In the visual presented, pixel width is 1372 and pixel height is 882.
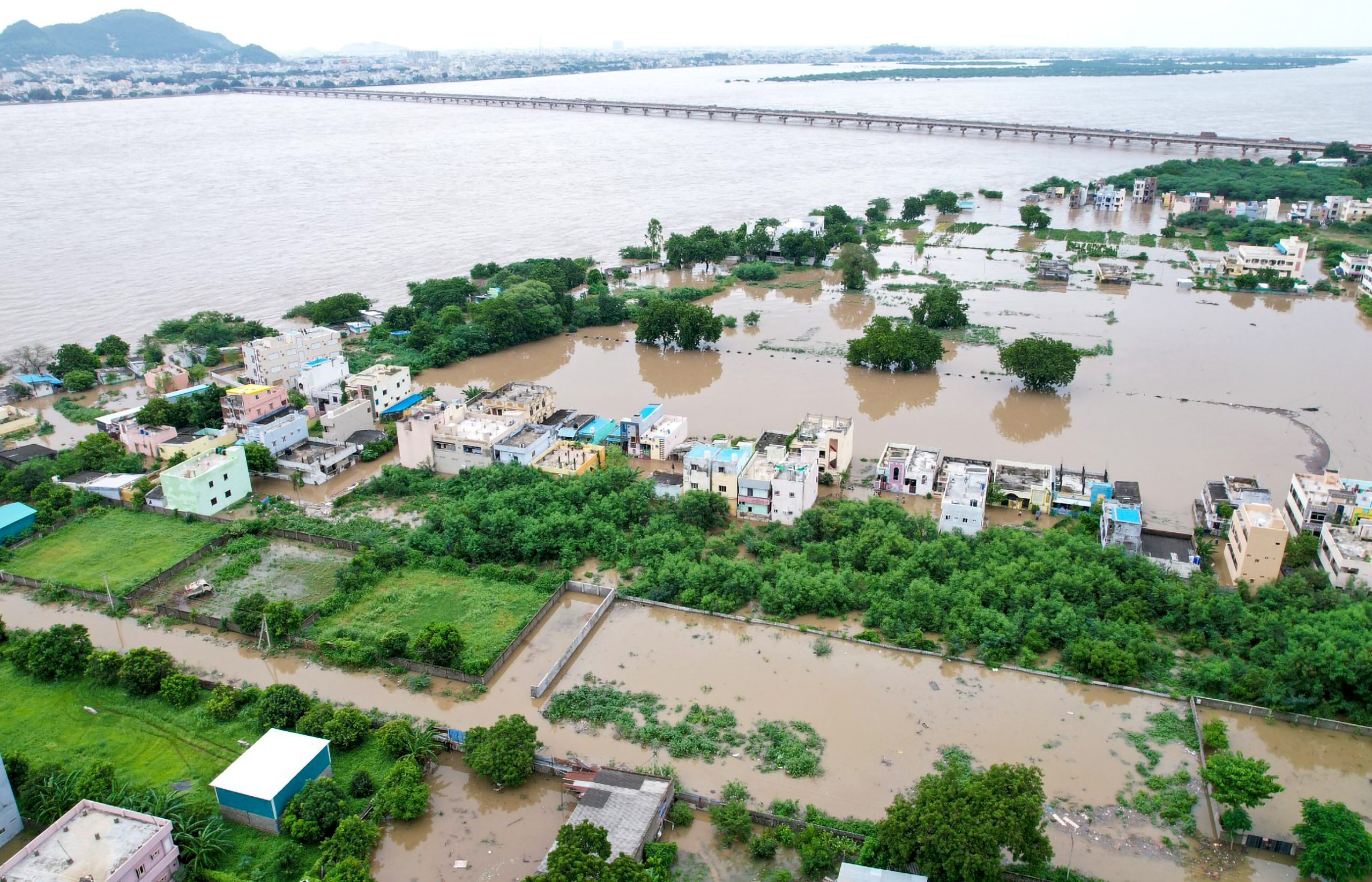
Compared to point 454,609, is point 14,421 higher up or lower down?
higher up

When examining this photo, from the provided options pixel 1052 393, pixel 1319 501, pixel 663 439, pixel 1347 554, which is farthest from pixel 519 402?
pixel 1347 554

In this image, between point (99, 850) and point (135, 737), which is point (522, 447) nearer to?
point (135, 737)

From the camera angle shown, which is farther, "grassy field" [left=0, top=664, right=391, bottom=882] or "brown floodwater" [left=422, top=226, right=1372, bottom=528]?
"brown floodwater" [left=422, top=226, right=1372, bottom=528]

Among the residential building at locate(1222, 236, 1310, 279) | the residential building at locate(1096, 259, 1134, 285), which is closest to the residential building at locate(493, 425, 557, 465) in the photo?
the residential building at locate(1096, 259, 1134, 285)

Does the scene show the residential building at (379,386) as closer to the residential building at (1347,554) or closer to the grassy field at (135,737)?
the grassy field at (135,737)

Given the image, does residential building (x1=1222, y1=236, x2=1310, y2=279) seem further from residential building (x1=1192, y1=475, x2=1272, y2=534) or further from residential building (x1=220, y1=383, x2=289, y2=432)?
residential building (x1=220, y1=383, x2=289, y2=432)
